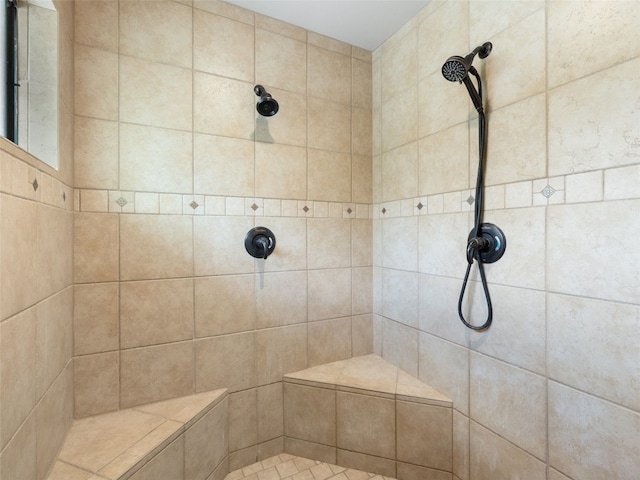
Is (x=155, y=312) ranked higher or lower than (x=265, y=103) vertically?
lower

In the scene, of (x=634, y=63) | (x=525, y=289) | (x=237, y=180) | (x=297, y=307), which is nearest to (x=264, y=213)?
(x=237, y=180)

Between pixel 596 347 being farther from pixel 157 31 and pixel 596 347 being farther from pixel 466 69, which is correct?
pixel 157 31

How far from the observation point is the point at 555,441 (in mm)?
1013

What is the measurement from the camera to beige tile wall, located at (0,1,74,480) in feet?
Answer: 2.39

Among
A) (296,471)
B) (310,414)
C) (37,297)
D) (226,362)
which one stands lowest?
(296,471)

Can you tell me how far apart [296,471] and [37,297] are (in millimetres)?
1367

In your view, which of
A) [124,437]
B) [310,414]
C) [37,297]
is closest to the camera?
[37,297]

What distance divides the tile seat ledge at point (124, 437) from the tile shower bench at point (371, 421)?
18.6 inches

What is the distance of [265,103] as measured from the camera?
1.46m

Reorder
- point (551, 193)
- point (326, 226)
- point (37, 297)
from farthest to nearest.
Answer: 1. point (326, 226)
2. point (551, 193)
3. point (37, 297)

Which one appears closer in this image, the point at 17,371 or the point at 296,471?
the point at 17,371

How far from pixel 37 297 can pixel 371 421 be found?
4.76ft

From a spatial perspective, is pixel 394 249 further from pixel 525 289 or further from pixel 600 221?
pixel 600 221

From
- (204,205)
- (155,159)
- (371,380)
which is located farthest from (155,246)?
(371,380)
